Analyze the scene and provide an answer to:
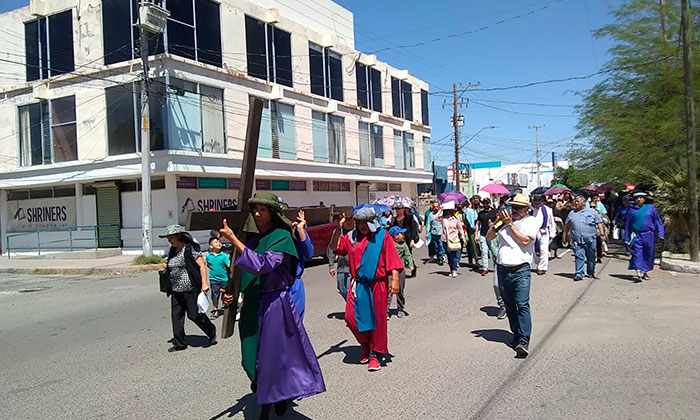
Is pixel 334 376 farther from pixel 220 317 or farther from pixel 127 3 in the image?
pixel 127 3

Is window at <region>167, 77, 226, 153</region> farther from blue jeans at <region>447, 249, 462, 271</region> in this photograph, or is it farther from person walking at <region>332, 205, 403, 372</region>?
person walking at <region>332, 205, 403, 372</region>

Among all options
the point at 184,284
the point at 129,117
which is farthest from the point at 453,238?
the point at 129,117

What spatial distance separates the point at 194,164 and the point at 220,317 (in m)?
13.6

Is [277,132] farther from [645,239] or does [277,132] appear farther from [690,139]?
[645,239]

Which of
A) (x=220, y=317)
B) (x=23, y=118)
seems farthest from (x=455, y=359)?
(x=23, y=118)

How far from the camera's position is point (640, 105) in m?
17.9

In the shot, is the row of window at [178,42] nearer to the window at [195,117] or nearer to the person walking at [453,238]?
the window at [195,117]

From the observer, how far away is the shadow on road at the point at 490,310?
26.2 feet

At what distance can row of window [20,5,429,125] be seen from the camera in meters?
20.6

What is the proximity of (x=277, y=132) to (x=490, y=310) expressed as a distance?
19.1m

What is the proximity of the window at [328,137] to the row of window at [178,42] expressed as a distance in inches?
60.1

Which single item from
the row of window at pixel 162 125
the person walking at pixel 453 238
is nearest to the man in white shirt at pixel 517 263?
the person walking at pixel 453 238

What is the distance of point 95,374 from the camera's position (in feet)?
18.5

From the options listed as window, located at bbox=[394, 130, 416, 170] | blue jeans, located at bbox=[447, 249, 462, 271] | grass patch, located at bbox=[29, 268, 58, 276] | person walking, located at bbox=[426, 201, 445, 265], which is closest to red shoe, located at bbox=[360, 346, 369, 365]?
blue jeans, located at bbox=[447, 249, 462, 271]
